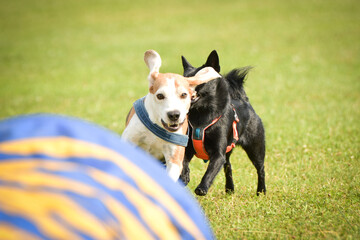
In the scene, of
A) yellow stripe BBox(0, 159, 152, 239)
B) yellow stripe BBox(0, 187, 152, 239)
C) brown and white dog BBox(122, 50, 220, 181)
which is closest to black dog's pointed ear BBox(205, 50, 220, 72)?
brown and white dog BBox(122, 50, 220, 181)

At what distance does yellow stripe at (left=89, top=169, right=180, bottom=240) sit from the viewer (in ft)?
7.00

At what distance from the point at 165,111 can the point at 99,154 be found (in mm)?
1306

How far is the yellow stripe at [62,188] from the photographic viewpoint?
194 centimetres

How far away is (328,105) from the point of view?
370 inches

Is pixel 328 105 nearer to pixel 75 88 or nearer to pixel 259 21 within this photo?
pixel 75 88

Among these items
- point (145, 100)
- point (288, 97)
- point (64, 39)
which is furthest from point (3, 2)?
point (145, 100)

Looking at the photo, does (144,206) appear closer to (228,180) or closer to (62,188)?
(62,188)

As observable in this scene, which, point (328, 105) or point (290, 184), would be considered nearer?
point (290, 184)

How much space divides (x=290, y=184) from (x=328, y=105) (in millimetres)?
5221

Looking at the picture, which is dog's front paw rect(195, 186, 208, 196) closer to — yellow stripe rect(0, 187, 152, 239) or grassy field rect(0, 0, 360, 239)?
grassy field rect(0, 0, 360, 239)

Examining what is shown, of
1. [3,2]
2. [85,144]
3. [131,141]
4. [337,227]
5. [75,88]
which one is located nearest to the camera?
[85,144]

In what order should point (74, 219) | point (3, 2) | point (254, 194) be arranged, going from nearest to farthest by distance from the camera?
point (74, 219), point (254, 194), point (3, 2)

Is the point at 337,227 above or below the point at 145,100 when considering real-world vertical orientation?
below

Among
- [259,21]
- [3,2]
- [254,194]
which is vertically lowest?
[254,194]
